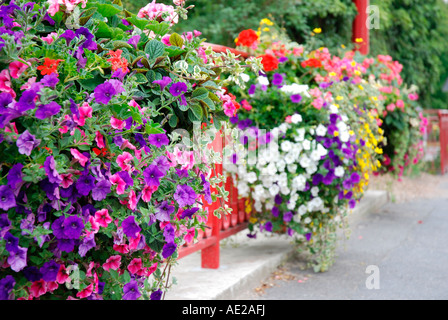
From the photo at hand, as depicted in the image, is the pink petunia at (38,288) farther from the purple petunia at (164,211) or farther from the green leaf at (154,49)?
the green leaf at (154,49)

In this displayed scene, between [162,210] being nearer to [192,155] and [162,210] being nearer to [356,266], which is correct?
[192,155]

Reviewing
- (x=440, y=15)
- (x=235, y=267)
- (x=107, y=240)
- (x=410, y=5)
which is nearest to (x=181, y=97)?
(x=107, y=240)

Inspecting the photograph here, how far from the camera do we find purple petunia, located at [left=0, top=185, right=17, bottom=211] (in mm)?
1607

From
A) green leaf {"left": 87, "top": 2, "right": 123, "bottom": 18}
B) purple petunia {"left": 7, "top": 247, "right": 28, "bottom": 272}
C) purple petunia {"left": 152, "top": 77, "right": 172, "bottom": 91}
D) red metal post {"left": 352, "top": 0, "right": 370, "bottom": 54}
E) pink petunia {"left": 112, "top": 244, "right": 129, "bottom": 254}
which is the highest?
red metal post {"left": 352, "top": 0, "right": 370, "bottom": 54}

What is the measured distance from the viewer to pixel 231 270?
13.1 feet

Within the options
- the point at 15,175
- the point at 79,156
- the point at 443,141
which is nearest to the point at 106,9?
the point at 79,156

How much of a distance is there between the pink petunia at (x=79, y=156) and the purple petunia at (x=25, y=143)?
126 millimetres

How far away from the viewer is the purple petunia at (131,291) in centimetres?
195

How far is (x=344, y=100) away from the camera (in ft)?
14.3

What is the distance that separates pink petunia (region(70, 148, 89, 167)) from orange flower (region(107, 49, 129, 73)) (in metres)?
0.37

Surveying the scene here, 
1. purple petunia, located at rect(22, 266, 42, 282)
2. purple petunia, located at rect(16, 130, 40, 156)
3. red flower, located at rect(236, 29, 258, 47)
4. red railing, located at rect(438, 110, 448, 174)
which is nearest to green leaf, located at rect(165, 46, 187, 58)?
purple petunia, located at rect(16, 130, 40, 156)

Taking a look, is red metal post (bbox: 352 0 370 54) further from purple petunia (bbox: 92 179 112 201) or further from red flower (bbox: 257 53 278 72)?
purple petunia (bbox: 92 179 112 201)

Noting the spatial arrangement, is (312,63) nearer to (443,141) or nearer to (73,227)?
(73,227)

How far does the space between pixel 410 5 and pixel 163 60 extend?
13379 millimetres
